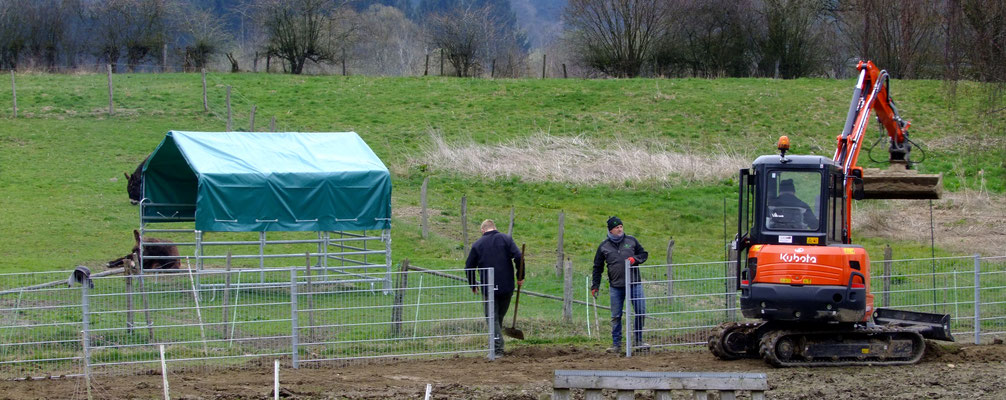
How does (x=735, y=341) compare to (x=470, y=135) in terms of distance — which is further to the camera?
(x=470, y=135)

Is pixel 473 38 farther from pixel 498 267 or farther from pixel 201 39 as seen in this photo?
pixel 498 267

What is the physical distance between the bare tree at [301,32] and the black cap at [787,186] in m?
43.6

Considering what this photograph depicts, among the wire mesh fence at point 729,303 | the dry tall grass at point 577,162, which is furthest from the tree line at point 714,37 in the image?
the wire mesh fence at point 729,303

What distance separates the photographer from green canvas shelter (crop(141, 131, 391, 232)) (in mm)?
17000

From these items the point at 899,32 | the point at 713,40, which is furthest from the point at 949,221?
the point at 713,40

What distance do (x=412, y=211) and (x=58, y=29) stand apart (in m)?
36.2

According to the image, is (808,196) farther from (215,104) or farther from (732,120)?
(215,104)

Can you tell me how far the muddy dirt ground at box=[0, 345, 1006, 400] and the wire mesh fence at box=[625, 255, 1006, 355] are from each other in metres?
0.66

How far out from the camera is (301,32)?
52.4 metres

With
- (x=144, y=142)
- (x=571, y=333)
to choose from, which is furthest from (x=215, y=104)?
(x=571, y=333)

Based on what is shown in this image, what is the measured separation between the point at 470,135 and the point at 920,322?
24417 mm

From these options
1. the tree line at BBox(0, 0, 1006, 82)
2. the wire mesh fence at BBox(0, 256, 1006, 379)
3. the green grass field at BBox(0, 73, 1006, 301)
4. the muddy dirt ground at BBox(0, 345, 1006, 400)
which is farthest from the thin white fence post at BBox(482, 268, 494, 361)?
the tree line at BBox(0, 0, 1006, 82)

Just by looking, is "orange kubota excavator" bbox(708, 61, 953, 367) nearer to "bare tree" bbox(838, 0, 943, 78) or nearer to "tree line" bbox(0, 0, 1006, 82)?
"bare tree" bbox(838, 0, 943, 78)

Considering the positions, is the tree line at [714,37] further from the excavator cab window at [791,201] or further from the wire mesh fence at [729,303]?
the excavator cab window at [791,201]
